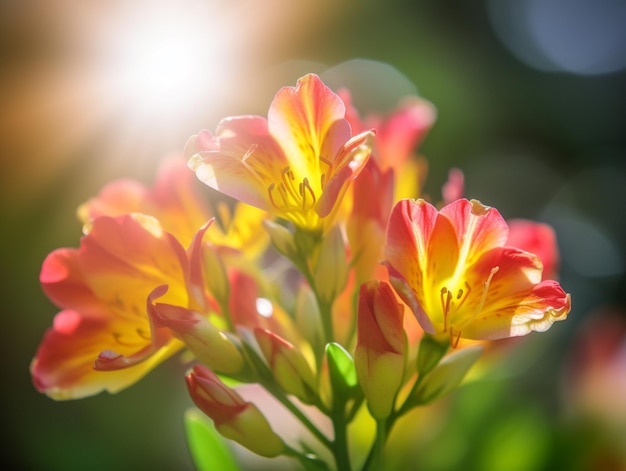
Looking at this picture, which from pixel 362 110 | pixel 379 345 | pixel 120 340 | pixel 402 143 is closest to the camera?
pixel 379 345

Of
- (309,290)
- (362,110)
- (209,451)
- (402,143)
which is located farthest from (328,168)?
(362,110)

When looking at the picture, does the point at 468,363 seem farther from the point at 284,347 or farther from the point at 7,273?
the point at 7,273

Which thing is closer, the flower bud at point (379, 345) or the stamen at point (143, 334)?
the flower bud at point (379, 345)

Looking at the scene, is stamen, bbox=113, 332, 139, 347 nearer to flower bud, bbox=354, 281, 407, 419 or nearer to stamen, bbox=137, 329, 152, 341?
stamen, bbox=137, 329, 152, 341

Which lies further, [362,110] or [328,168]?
[362,110]

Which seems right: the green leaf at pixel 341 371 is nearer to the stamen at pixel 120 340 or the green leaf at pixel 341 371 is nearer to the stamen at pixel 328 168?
the stamen at pixel 328 168

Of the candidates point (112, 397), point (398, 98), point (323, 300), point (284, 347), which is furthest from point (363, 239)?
point (398, 98)

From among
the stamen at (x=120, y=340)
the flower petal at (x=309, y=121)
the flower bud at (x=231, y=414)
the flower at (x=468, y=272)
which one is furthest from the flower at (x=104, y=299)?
the flower at (x=468, y=272)

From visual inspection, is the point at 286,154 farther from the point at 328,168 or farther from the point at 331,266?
the point at 331,266
